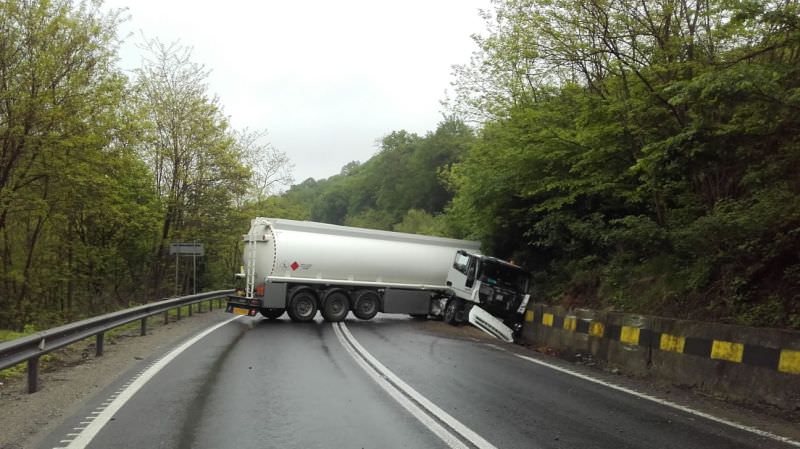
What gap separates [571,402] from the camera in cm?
725

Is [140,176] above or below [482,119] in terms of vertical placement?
below

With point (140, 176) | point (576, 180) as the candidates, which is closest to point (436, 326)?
point (576, 180)

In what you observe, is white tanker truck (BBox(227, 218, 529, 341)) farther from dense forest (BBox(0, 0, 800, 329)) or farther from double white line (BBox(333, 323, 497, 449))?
double white line (BBox(333, 323, 497, 449))

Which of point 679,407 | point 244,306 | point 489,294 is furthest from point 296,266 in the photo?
point 679,407

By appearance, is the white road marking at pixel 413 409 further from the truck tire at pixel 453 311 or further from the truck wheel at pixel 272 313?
the truck tire at pixel 453 311

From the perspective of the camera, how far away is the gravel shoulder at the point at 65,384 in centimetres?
543

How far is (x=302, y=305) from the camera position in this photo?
18594 millimetres

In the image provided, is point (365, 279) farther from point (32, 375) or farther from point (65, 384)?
point (32, 375)

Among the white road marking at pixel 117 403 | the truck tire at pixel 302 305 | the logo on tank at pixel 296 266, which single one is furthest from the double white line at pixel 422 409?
the truck tire at pixel 302 305

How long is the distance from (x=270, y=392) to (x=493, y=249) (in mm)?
15985

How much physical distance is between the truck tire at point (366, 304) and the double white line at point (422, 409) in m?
8.90

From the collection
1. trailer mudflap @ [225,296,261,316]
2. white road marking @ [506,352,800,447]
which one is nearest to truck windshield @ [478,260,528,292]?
trailer mudflap @ [225,296,261,316]

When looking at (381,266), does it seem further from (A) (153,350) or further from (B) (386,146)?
(B) (386,146)

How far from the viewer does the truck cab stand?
675 inches
